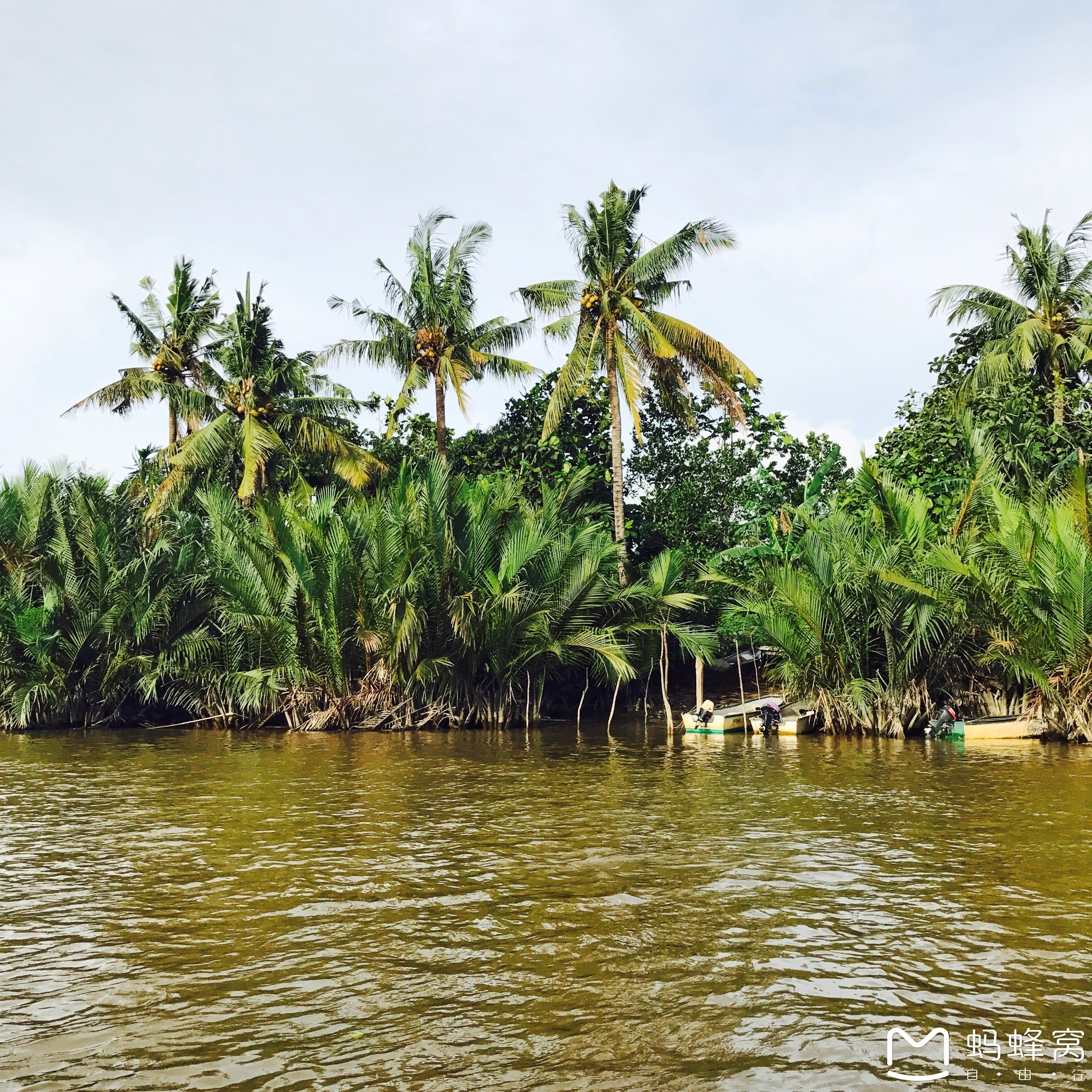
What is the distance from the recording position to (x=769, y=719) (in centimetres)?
2092

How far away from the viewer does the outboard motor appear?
2091cm

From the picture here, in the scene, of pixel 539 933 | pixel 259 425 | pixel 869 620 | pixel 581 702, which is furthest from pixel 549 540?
pixel 539 933

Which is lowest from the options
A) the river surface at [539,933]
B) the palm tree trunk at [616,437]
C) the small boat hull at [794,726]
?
the river surface at [539,933]

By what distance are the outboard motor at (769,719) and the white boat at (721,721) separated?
372 mm

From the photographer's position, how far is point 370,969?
6020mm

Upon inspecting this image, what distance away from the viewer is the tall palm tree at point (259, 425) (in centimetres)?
2745

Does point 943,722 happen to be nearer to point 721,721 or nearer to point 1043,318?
point 721,721

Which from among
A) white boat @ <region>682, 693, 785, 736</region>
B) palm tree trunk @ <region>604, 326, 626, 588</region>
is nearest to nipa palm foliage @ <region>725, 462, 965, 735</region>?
white boat @ <region>682, 693, 785, 736</region>

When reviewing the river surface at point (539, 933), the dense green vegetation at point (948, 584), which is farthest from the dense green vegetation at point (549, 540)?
the river surface at point (539, 933)

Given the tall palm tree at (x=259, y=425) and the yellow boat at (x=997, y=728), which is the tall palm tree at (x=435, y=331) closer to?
the tall palm tree at (x=259, y=425)

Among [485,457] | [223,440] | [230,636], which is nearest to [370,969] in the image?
[230,636]

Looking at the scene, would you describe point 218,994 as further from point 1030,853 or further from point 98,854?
point 1030,853

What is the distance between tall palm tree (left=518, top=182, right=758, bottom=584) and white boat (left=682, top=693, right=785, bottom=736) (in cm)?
545

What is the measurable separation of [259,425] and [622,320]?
10072mm
